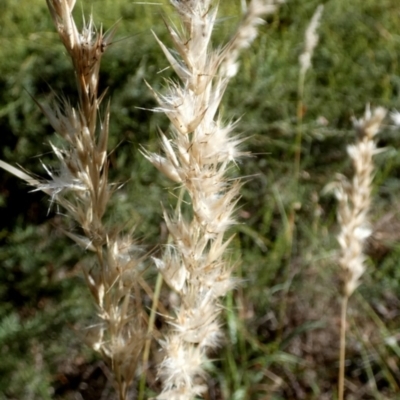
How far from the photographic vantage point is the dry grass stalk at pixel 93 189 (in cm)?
46

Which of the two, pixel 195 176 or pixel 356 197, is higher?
pixel 195 176

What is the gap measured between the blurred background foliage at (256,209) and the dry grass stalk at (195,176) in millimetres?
592

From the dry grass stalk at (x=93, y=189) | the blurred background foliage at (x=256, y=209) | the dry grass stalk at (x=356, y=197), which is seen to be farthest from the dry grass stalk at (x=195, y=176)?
the blurred background foliage at (x=256, y=209)

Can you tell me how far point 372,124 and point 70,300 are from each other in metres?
0.88

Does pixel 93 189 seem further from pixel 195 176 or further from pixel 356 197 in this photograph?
pixel 356 197

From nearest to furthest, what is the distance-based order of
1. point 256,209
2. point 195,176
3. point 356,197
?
point 195,176
point 356,197
point 256,209

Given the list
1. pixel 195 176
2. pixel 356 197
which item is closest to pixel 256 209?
pixel 356 197

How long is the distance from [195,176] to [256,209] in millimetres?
1201

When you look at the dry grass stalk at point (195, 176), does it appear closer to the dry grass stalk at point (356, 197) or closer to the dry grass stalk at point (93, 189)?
the dry grass stalk at point (93, 189)

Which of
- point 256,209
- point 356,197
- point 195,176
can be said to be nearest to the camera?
point 195,176

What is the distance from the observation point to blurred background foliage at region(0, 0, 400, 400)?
137 centimetres

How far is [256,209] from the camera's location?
1699 millimetres

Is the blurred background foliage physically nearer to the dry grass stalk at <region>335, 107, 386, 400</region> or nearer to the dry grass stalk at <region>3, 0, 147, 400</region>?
the dry grass stalk at <region>335, 107, 386, 400</region>

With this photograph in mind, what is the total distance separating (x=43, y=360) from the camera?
1344mm
